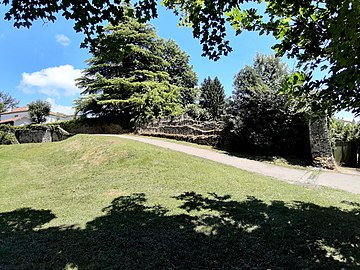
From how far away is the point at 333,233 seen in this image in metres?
3.82

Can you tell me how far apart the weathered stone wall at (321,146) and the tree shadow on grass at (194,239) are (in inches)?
227

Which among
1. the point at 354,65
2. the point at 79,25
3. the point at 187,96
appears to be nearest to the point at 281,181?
the point at 354,65

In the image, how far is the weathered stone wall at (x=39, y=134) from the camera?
843 inches

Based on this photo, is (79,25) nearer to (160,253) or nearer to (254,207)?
(160,253)

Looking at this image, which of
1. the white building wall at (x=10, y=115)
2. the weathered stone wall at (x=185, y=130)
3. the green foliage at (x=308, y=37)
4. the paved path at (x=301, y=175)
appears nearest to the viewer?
the green foliage at (x=308, y=37)

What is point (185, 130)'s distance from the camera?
53.4ft

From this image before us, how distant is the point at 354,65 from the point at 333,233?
Answer: 277 centimetres

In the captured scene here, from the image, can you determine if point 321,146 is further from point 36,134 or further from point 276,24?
point 36,134

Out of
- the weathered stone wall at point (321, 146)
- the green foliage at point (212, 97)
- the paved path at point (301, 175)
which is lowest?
the paved path at point (301, 175)

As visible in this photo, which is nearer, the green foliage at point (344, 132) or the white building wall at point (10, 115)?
the green foliage at point (344, 132)

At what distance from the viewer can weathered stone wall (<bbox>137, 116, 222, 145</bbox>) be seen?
14.6 m

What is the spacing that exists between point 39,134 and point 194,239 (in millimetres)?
22751

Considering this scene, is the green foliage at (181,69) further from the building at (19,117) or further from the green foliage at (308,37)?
the green foliage at (308,37)

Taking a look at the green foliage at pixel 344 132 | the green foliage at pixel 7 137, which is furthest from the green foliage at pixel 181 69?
the green foliage at pixel 344 132
